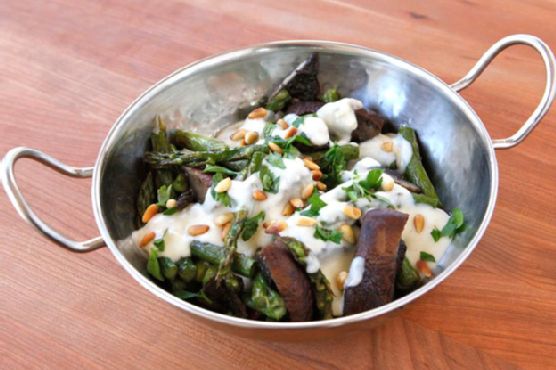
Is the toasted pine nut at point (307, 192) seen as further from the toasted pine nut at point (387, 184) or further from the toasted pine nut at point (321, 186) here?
the toasted pine nut at point (387, 184)

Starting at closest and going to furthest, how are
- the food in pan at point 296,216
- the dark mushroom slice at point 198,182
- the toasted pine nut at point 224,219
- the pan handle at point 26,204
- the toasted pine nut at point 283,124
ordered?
the pan handle at point 26,204, the food in pan at point 296,216, the toasted pine nut at point 224,219, the dark mushroom slice at point 198,182, the toasted pine nut at point 283,124

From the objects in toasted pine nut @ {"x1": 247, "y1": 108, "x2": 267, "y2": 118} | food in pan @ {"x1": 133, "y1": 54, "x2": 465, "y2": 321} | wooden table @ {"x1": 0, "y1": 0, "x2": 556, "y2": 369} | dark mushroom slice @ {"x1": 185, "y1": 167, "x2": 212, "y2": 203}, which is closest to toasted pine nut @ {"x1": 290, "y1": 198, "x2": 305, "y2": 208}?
food in pan @ {"x1": 133, "y1": 54, "x2": 465, "y2": 321}

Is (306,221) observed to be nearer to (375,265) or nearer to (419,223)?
(375,265)

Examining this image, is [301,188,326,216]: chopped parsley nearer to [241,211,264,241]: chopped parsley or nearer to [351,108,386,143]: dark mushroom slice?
[241,211,264,241]: chopped parsley

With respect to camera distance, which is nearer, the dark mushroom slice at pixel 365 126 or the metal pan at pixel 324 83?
the metal pan at pixel 324 83

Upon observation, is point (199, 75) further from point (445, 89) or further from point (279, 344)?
point (279, 344)

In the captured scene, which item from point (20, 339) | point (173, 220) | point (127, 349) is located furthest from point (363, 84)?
point (20, 339)

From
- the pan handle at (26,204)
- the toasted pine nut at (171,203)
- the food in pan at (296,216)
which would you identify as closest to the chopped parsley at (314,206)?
the food in pan at (296,216)
